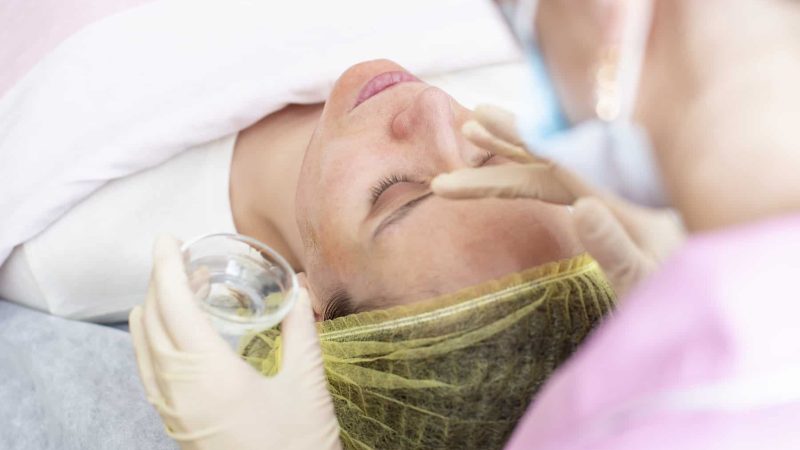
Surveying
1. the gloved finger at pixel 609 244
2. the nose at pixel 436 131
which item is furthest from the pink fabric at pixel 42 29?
the gloved finger at pixel 609 244

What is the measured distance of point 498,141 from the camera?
0.97 m

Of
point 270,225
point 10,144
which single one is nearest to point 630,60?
point 270,225

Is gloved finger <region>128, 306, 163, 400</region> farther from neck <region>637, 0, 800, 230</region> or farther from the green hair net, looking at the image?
neck <region>637, 0, 800, 230</region>

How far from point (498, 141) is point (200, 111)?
558 mm

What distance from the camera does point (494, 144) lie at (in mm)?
977

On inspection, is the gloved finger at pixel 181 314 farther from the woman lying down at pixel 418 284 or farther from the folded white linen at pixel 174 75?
the folded white linen at pixel 174 75

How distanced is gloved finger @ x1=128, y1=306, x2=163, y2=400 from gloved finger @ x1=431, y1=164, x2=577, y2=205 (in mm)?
418

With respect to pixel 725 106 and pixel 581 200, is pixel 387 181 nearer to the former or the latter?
pixel 581 200

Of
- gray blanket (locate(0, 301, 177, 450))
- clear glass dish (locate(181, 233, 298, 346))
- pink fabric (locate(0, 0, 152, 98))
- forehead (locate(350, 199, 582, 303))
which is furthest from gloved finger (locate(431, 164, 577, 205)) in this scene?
pink fabric (locate(0, 0, 152, 98))

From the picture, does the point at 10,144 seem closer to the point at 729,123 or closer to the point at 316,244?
the point at 316,244

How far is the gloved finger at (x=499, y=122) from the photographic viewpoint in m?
0.97

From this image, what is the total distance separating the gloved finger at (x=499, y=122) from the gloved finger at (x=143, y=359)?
0.50 meters

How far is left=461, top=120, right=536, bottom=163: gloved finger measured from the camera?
973mm

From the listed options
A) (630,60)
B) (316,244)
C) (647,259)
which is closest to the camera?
(630,60)
